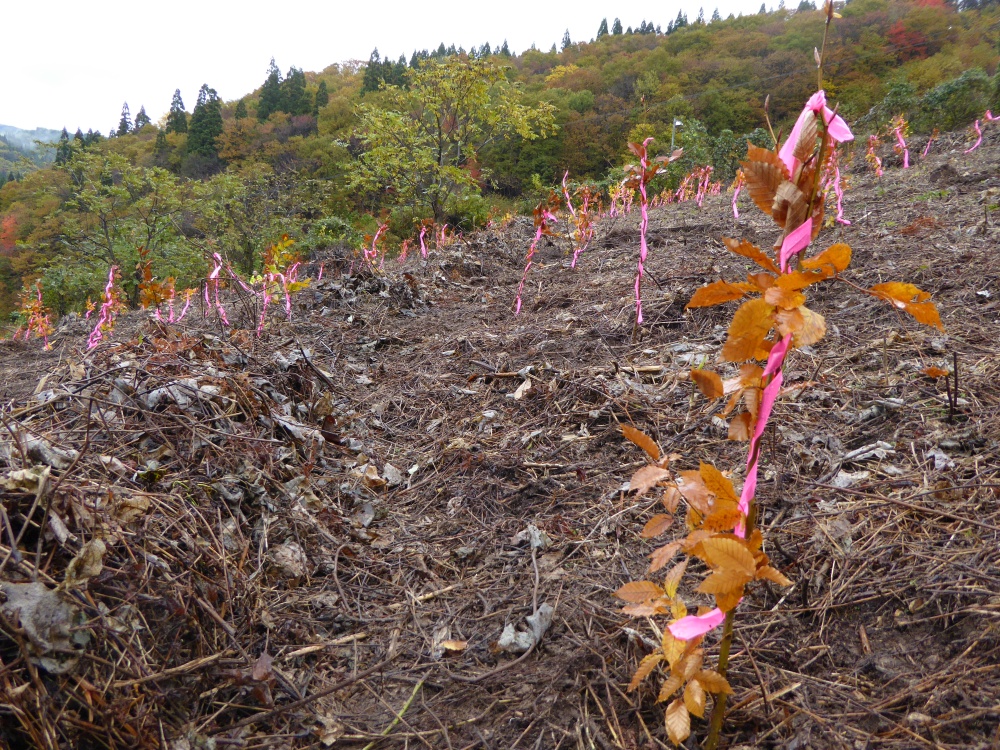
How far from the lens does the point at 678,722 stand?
942mm

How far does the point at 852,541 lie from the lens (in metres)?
1.46

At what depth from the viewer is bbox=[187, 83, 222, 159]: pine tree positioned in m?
33.0

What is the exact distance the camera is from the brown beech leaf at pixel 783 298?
0.77 meters

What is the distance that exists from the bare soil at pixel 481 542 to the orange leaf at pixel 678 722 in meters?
0.19

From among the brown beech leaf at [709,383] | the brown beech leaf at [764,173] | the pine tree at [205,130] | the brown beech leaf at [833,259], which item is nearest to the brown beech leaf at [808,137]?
the brown beech leaf at [764,173]

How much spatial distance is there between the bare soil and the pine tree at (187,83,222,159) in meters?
36.9

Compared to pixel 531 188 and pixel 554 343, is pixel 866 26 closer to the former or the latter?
pixel 531 188

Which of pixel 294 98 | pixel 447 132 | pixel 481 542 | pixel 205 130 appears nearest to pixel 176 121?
pixel 205 130

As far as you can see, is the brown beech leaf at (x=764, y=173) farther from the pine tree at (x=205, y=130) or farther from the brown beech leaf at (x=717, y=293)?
the pine tree at (x=205, y=130)

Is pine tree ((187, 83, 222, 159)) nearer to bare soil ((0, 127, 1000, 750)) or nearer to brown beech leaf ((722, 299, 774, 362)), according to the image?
bare soil ((0, 127, 1000, 750))

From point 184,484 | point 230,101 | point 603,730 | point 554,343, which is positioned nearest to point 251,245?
point 554,343

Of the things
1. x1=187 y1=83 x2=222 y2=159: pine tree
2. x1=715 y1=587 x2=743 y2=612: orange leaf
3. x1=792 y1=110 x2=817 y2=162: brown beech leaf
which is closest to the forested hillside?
x1=187 y1=83 x2=222 y2=159: pine tree

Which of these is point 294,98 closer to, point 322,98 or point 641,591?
point 322,98

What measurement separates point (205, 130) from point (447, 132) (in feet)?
95.5
